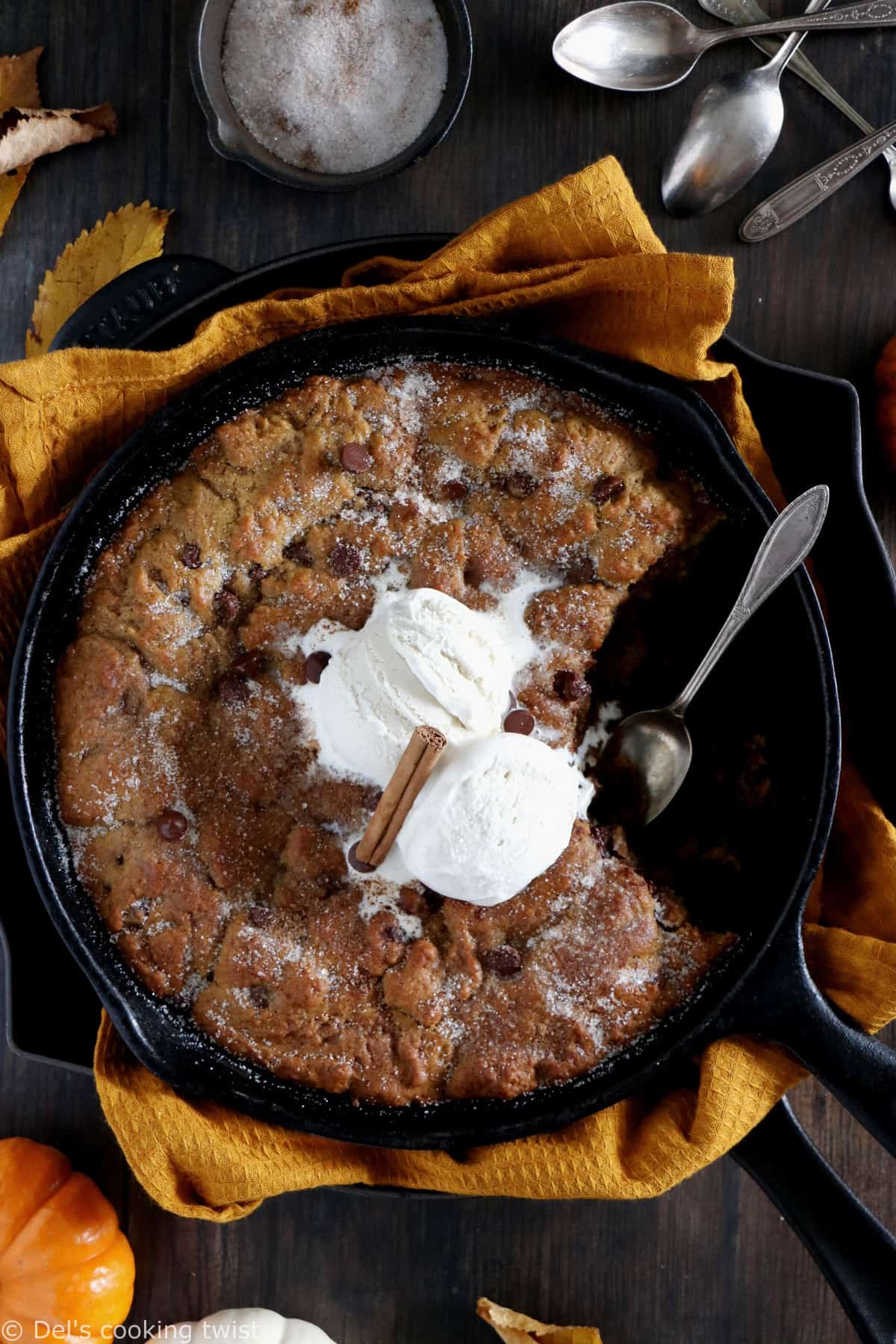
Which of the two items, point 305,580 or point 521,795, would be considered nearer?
point 521,795

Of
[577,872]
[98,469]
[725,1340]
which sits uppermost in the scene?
[98,469]

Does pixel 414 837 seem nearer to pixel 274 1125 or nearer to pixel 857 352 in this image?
pixel 274 1125

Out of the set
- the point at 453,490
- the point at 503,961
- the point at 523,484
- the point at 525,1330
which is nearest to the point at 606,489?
the point at 523,484

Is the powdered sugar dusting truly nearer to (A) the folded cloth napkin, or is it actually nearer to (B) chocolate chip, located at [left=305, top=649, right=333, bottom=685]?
(A) the folded cloth napkin

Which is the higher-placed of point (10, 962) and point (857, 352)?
point (857, 352)

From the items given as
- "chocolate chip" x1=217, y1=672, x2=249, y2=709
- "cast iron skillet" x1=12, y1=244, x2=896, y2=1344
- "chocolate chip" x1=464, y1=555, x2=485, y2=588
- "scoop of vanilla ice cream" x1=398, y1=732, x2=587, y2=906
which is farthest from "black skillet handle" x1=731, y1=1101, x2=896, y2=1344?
"chocolate chip" x1=217, y1=672, x2=249, y2=709

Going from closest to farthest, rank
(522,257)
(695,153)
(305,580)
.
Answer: (305,580) → (522,257) → (695,153)

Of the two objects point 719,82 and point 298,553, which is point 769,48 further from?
point 298,553

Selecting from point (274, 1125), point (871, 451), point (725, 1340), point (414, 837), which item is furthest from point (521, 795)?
point (725, 1340)
